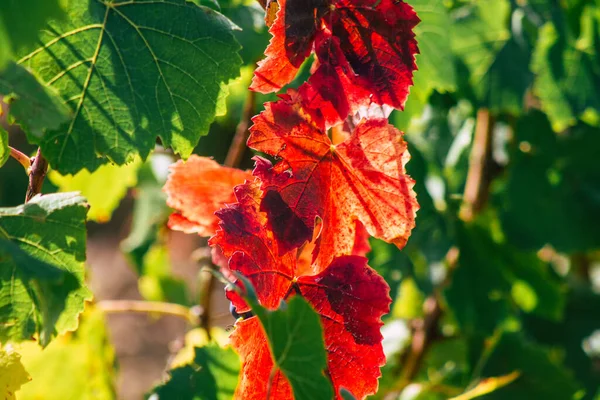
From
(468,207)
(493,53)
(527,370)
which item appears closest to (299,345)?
(527,370)

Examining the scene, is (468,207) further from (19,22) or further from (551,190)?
(19,22)

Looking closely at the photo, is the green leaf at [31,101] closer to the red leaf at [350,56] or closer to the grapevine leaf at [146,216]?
the red leaf at [350,56]

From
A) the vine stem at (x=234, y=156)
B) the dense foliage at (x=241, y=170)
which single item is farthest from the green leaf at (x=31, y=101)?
the vine stem at (x=234, y=156)

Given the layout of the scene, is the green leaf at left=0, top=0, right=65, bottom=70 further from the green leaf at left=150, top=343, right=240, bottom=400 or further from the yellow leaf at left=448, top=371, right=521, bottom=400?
the yellow leaf at left=448, top=371, right=521, bottom=400

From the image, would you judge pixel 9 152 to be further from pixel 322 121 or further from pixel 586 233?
pixel 586 233

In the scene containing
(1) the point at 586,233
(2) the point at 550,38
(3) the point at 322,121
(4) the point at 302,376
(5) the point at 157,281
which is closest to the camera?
(4) the point at 302,376

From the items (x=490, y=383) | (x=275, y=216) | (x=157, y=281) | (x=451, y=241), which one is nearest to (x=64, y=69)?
(x=275, y=216)
